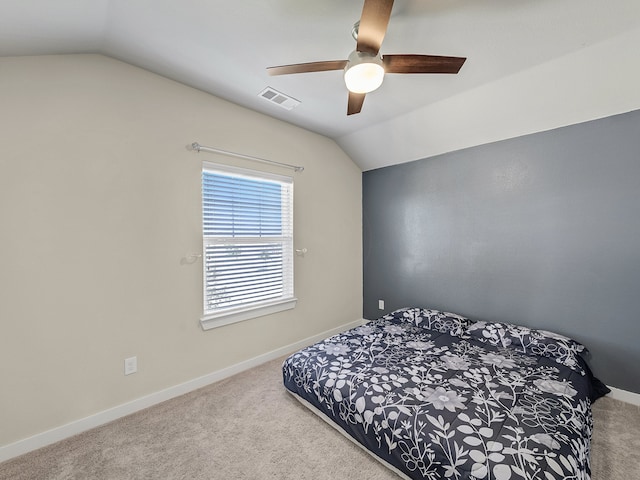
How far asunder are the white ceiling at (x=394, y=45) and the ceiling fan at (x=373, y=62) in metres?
0.27

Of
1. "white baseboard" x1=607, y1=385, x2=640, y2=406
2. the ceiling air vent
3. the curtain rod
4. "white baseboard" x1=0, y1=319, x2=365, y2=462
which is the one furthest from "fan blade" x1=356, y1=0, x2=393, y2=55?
"white baseboard" x1=607, y1=385, x2=640, y2=406

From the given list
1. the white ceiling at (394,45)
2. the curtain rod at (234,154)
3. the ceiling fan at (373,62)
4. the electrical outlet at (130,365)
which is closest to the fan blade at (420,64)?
the ceiling fan at (373,62)

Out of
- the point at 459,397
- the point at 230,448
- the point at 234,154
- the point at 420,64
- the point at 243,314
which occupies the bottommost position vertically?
the point at 230,448

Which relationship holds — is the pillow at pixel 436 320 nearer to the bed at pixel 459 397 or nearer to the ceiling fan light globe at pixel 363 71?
the bed at pixel 459 397

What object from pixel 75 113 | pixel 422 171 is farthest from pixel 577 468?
pixel 75 113

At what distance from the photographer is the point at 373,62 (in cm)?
146

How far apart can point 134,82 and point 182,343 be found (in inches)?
83.1

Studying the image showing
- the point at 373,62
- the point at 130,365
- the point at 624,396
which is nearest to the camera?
the point at 373,62

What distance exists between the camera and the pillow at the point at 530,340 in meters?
2.16

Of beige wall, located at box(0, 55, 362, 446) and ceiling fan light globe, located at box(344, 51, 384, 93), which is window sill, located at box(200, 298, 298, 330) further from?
ceiling fan light globe, located at box(344, 51, 384, 93)

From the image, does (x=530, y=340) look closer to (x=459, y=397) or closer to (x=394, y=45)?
(x=459, y=397)

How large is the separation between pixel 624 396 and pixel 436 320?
4.72 feet

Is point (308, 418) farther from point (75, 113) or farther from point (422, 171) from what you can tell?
point (422, 171)

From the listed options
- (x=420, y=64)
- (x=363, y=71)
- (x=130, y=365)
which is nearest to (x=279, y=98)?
(x=363, y=71)
